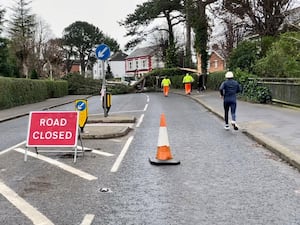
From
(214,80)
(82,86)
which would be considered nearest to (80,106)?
(214,80)

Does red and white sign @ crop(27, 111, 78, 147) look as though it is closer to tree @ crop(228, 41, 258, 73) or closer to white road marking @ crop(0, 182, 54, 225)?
white road marking @ crop(0, 182, 54, 225)

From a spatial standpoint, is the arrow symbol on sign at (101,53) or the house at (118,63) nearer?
the arrow symbol on sign at (101,53)

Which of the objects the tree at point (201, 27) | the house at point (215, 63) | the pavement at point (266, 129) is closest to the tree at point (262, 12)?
the tree at point (201, 27)

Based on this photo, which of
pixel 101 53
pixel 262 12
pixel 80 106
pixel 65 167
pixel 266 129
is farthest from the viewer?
pixel 262 12

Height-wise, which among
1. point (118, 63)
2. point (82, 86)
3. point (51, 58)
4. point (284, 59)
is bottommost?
point (82, 86)

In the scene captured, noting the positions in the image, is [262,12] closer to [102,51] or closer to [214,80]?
[214,80]

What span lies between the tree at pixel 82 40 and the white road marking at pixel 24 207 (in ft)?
300

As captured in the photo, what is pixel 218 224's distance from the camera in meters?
5.05

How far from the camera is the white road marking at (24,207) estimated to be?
17.1 ft

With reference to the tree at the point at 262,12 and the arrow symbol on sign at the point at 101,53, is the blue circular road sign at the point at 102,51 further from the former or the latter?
the tree at the point at 262,12

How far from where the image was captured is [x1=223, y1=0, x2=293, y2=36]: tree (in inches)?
1258

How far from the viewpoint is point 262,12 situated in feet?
107

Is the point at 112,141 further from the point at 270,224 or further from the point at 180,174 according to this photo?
the point at 270,224

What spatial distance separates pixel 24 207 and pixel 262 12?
29.7 metres
